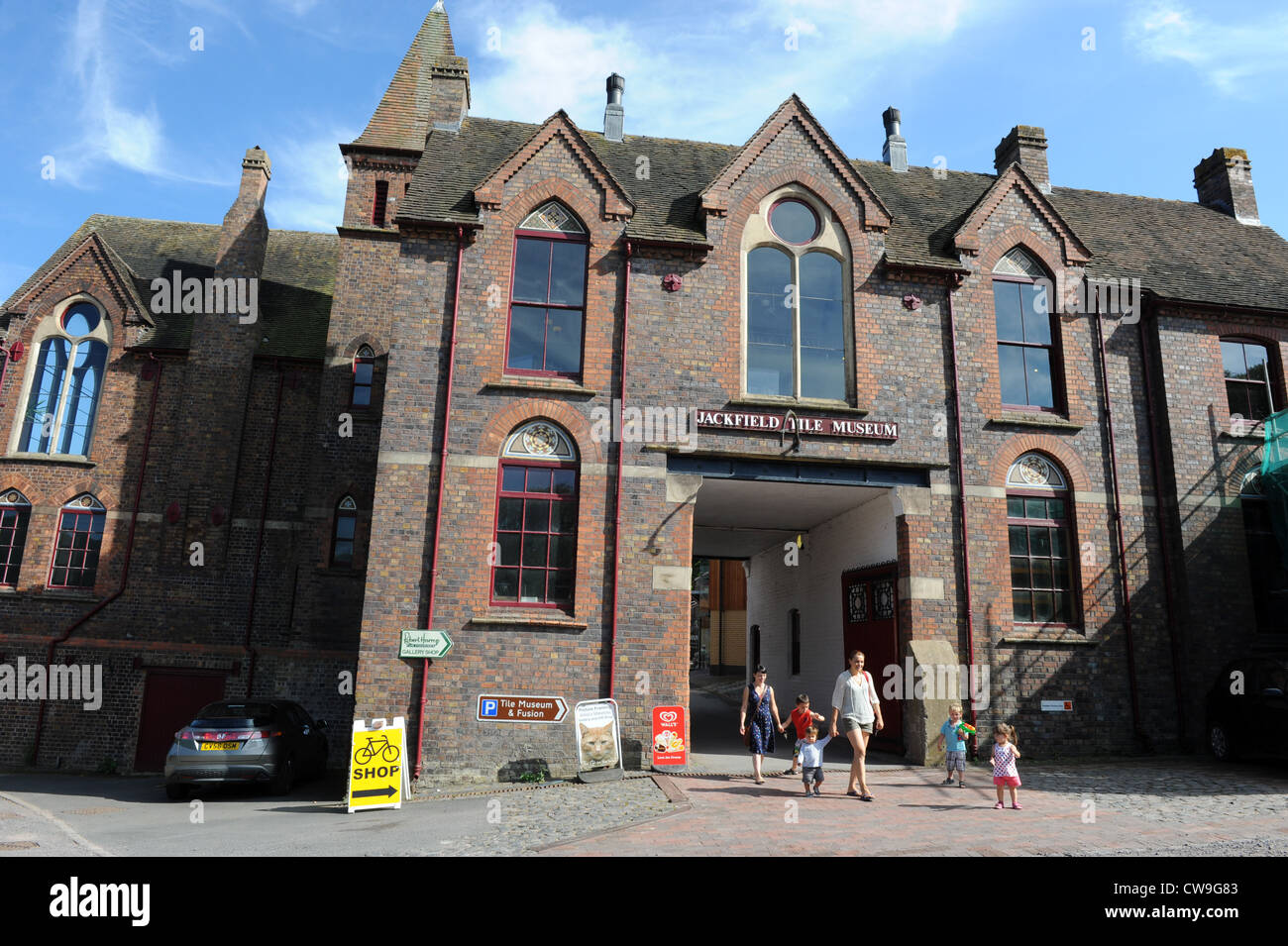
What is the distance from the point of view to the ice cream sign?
40.5ft

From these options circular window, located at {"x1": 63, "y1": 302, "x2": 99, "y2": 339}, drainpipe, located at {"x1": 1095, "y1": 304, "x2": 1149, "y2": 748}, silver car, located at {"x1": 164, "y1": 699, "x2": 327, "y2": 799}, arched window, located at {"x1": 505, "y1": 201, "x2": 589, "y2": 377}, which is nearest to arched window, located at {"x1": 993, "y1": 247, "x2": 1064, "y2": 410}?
→ drainpipe, located at {"x1": 1095, "y1": 304, "x2": 1149, "y2": 748}

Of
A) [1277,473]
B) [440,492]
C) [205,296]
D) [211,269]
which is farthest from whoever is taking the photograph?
[211,269]

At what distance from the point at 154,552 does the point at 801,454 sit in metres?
15.3

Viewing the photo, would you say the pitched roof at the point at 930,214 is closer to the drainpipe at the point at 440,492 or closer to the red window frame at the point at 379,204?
the drainpipe at the point at 440,492

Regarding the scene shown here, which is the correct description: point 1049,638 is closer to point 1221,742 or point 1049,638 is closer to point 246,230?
point 1221,742

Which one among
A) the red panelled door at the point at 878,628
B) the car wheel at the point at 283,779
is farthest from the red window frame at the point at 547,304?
the car wheel at the point at 283,779

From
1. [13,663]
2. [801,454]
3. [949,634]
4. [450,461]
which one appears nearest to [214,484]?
[13,663]

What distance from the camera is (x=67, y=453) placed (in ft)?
62.8

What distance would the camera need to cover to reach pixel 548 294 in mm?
14367

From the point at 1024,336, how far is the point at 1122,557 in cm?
460

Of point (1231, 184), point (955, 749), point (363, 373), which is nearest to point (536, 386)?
point (363, 373)

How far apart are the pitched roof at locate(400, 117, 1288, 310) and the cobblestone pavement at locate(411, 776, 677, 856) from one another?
9.39 meters

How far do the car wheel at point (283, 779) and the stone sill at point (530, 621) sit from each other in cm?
398

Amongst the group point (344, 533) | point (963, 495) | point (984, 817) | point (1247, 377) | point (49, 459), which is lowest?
point (984, 817)
